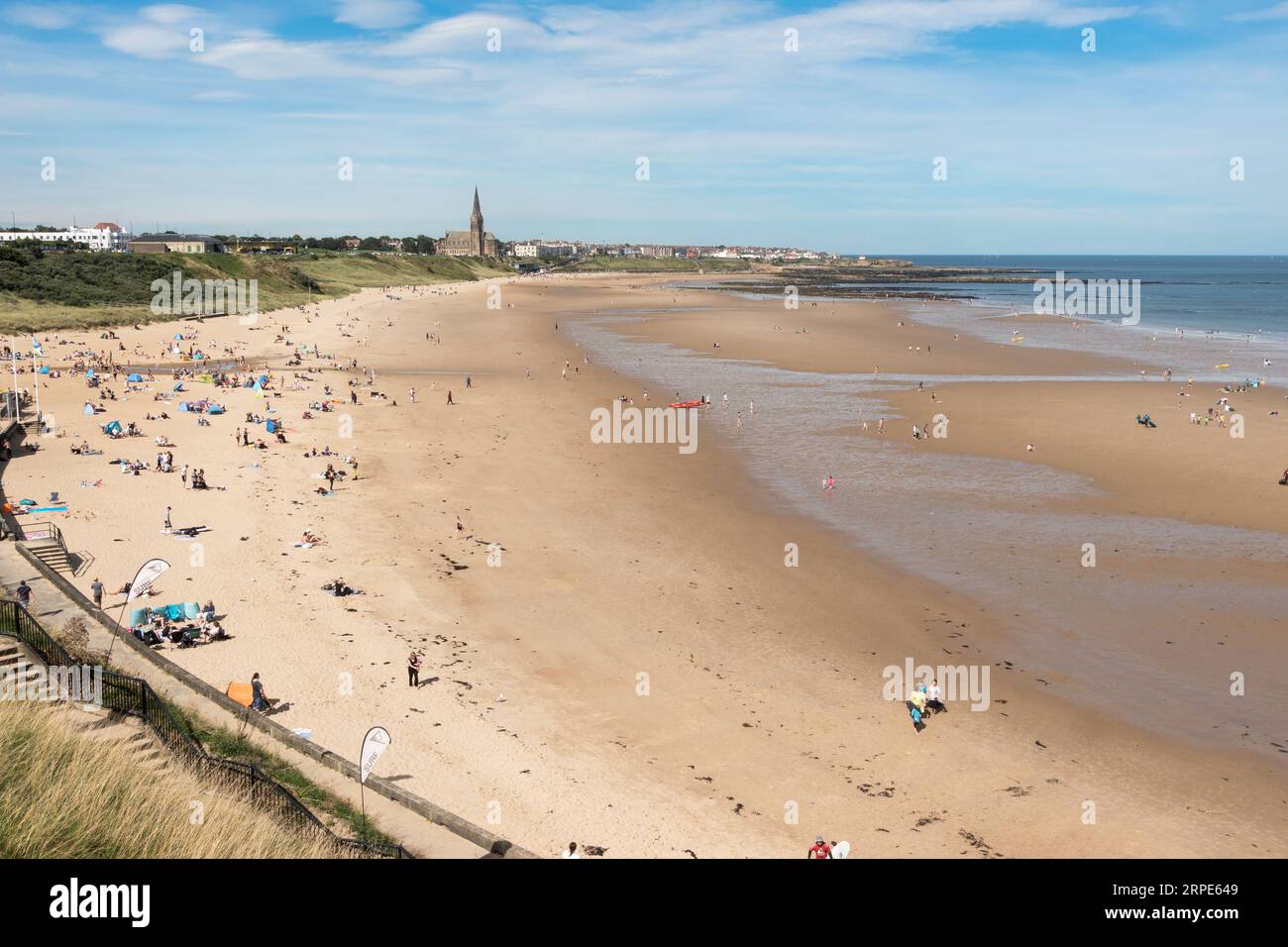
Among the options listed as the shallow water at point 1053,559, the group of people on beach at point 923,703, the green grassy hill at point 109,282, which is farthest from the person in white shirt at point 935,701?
the green grassy hill at point 109,282

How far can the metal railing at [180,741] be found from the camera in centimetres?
968

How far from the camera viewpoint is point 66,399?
38188 mm

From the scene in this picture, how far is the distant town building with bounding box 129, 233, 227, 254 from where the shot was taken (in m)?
118

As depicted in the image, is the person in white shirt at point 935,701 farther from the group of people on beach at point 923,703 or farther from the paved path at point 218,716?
the paved path at point 218,716

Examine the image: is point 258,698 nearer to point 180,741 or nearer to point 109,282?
point 180,741

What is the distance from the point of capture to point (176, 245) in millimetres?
125812

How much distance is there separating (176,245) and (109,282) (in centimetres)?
5203

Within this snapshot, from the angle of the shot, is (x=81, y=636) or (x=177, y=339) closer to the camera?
(x=81, y=636)

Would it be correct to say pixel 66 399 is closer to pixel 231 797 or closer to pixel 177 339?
pixel 177 339

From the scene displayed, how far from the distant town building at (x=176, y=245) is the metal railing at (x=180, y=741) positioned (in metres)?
116

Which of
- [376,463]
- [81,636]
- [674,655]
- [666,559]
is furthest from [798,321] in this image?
[81,636]

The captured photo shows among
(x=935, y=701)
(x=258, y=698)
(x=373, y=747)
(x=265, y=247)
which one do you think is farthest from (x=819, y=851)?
(x=265, y=247)

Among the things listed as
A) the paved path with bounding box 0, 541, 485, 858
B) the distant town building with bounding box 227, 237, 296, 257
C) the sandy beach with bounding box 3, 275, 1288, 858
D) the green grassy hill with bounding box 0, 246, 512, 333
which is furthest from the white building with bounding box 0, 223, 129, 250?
the paved path with bounding box 0, 541, 485, 858

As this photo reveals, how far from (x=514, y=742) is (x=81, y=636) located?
692 centimetres
